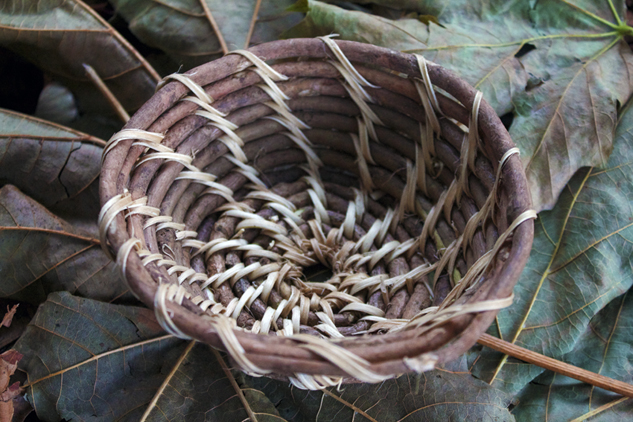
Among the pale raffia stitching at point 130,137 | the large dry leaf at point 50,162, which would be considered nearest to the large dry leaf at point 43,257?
the large dry leaf at point 50,162

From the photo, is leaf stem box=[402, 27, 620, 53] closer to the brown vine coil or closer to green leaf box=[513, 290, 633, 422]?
the brown vine coil

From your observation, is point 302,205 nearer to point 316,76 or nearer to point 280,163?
point 280,163

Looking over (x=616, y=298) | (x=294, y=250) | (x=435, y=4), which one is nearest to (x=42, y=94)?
(x=294, y=250)

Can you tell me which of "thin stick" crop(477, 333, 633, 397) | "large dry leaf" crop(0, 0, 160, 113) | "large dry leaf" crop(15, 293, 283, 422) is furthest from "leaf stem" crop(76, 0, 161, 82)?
"thin stick" crop(477, 333, 633, 397)

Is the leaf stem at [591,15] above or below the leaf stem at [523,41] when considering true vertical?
above

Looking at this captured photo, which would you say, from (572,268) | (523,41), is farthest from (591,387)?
(523,41)

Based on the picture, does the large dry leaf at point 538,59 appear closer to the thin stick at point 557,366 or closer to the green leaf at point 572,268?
the green leaf at point 572,268

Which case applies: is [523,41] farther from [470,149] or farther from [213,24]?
[213,24]
